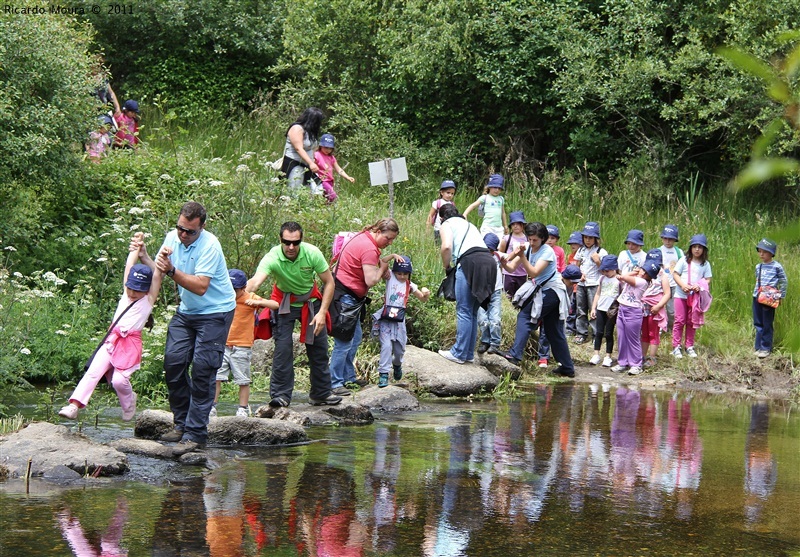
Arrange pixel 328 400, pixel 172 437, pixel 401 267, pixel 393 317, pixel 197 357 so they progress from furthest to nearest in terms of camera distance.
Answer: pixel 401 267 → pixel 393 317 → pixel 328 400 → pixel 172 437 → pixel 197 357

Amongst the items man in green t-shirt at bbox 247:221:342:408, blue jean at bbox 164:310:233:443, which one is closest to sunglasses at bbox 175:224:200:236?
blue jean at bbox 164:310:233:443

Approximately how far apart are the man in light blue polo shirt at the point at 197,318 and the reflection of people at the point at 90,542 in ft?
5.30

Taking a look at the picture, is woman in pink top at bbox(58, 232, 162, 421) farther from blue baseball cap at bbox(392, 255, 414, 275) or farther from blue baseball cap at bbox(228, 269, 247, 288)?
blue baseball cap at bbox(392, 255, 414, 275)

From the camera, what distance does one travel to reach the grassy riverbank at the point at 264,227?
1120 centimetres

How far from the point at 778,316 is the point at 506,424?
23.9 ft

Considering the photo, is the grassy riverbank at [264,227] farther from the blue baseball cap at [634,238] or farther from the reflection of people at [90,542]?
the reflection of people at [90,542]

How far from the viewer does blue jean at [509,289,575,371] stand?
520 inches

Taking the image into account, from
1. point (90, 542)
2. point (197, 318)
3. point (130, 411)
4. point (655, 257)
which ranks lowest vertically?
point (90, 542)

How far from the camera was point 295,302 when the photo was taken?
9.72 m

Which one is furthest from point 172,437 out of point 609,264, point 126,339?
point 609,264

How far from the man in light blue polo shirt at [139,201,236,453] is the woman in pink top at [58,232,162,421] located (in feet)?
0.65

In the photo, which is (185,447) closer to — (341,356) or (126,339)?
(126,339)

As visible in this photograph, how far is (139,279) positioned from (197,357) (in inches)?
34.3

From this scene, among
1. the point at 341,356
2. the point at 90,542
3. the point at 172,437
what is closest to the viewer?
the point at 90,542
